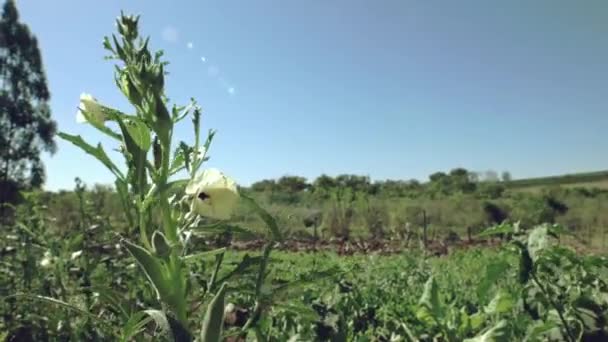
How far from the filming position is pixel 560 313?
1.26 metres

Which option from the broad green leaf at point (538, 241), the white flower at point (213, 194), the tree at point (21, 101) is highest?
the tree at point (21, 101)

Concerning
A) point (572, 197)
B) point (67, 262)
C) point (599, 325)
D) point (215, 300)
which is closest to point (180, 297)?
point (215, 300)

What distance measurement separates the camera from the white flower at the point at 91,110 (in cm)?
106

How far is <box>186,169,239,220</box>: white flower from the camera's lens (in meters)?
0.90

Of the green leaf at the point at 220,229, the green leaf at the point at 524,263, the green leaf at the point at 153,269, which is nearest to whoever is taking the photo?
the green leaf at the point at 153,269

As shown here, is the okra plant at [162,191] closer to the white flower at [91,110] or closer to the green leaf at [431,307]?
the white flower at [91,110]

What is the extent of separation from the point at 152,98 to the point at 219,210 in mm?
268

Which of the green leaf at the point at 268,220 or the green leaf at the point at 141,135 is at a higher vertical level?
the green leaf at the point at 141,135

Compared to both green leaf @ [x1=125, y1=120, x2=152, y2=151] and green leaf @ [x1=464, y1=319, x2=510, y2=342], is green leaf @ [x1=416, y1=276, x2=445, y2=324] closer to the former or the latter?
green leaf @ [x1=464, y1=319, x2=510, y2=342]

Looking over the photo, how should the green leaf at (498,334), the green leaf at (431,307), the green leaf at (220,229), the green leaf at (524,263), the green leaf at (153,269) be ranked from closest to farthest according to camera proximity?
the green leaf at (153,269)
the green leaf at (220,229)
the green leaf at (498,334)
the green leaf at (524,263)
the green leaf at (431,307)

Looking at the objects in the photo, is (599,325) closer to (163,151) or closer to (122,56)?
(163,151)

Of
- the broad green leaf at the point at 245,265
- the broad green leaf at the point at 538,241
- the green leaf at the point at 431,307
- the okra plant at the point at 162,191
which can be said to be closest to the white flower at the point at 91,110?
the okra plant at the point at 162,191

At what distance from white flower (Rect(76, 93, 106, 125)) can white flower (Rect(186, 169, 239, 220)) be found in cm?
30

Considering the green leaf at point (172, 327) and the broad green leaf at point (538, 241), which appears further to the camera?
the broad green leaf at point (538, 241)
